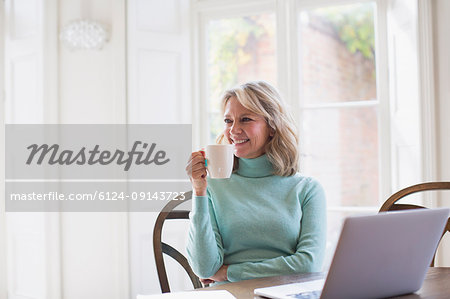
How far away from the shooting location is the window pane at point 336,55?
9.96 ft

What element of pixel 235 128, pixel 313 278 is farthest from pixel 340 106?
pixel 313 278

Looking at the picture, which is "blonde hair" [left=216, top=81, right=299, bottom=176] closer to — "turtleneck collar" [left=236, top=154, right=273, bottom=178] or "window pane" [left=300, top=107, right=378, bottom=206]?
"turtleneck collar" [left=236, top=154, right=273, bottom=178]

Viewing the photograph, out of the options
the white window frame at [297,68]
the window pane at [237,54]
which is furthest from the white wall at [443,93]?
the window pane at [237,54]

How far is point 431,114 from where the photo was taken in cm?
257

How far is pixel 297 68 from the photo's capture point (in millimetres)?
3000

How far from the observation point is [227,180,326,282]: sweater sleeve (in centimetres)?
148

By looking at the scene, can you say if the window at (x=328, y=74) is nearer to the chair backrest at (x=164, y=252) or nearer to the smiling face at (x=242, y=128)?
the smiling face at (x=242, y=128)

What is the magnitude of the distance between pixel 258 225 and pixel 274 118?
0.38m

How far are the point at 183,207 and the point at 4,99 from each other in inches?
56.7

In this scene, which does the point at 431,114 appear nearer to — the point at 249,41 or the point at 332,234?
the point at 332,234

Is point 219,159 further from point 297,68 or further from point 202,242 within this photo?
point 297,68

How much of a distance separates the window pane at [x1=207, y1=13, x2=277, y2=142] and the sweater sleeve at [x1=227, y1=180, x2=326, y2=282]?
163cm

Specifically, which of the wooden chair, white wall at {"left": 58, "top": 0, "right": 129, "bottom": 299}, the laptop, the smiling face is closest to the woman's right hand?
the smiling face

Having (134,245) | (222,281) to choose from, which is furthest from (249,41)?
(222,281)
